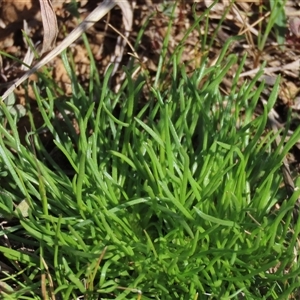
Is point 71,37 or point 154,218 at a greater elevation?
point 71,37

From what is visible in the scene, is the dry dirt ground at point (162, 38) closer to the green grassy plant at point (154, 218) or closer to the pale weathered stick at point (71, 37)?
the pale weathered stick at point (71, 37)

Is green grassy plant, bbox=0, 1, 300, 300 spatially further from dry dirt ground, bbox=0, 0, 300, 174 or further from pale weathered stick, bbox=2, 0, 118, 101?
dry dirt ground, bbox=0, 0, 300, 174

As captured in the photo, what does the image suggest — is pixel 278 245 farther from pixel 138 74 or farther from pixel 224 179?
pixel 138 74

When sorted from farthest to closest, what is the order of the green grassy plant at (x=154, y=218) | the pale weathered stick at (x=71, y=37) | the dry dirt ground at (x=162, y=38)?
the dry dirt ground at (x=162, y=38) < the pale weathered stick at (x=71, y=37) < the green grassy plant at (x=154, y=218)

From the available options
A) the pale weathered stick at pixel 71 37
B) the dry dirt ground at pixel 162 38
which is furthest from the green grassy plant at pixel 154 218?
the dry dirt ground at pixel 162 38

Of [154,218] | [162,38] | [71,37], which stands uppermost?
[71,37]

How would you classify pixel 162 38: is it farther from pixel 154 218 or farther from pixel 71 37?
pixel 154 218

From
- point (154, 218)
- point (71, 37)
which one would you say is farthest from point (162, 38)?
point (154, 218)

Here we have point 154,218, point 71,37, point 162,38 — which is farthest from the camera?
point 162,38

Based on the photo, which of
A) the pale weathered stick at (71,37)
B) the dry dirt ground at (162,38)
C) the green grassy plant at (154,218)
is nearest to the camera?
the green grassy plant at (154,218)

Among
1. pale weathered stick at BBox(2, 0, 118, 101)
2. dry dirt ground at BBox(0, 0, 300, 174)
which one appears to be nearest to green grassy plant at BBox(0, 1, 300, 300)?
pale weathered stick at BBox(2, 0, 118, 101)
